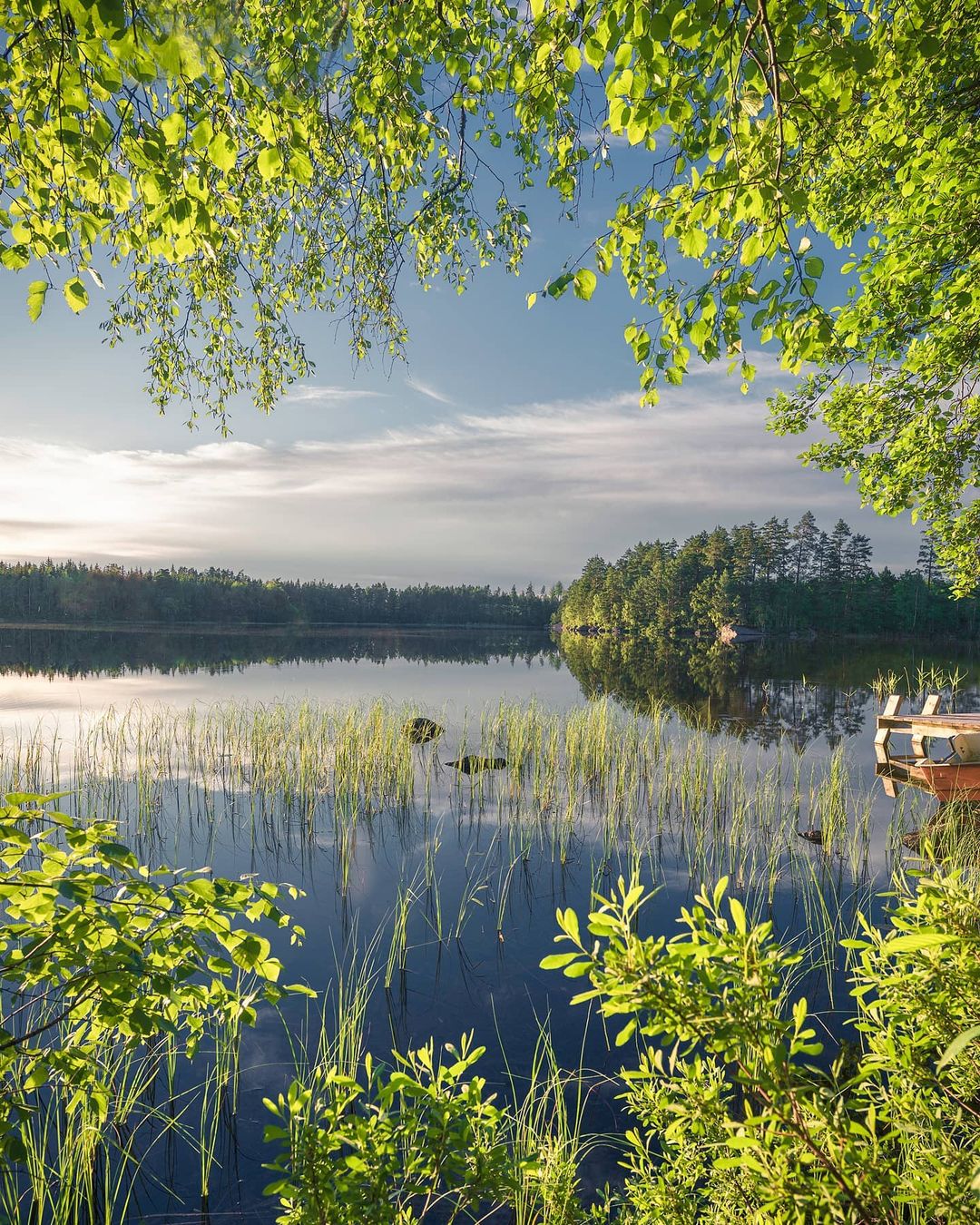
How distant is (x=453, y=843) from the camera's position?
358 inches

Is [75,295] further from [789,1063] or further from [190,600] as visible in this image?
[190,600]

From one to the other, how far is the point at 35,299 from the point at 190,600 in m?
108

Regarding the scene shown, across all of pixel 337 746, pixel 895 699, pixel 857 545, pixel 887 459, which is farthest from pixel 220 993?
pixel 857 545

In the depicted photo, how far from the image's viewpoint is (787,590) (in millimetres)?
81500

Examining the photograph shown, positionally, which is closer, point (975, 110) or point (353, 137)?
point (353, 137)

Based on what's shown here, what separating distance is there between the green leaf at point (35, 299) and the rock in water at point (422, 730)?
11.8m

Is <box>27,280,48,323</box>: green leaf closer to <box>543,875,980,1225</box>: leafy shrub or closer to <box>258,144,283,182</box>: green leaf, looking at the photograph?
<box>258,144,283,182</box>: green leaf

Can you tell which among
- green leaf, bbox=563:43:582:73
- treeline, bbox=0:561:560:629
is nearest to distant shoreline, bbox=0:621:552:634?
treeline, bbox=0:561:560:629

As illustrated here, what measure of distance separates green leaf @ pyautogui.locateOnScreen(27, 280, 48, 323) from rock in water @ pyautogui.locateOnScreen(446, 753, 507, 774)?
10.4 meters

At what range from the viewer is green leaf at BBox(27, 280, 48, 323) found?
290 centimetres

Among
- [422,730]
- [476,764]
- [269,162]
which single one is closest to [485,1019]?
[269,162]

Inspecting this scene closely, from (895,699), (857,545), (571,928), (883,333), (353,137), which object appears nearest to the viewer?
(571,928)

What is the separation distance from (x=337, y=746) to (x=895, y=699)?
11.8m

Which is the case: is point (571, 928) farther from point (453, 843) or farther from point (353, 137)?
point (453, 843)
